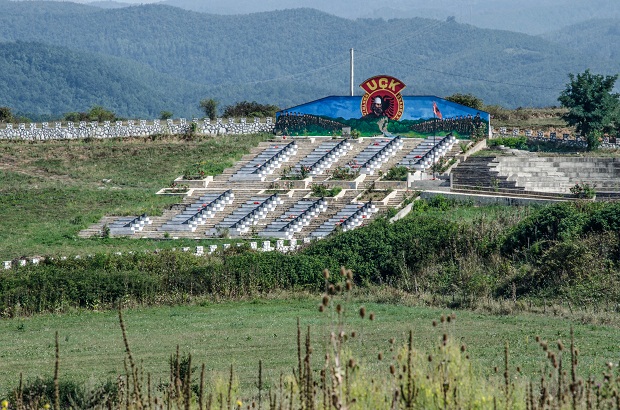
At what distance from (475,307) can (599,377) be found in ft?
36.5

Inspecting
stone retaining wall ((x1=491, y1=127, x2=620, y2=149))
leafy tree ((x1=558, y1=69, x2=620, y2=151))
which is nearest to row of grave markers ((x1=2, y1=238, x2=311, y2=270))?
stone retaining wall ((x1=491, y1=127, x2=620, y2=149))

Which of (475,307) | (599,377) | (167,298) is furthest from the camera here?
(167,298)

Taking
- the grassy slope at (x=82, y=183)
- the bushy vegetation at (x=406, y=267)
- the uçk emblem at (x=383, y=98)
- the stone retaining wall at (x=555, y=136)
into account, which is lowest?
the bushy vegetation at (x=406, y=267)

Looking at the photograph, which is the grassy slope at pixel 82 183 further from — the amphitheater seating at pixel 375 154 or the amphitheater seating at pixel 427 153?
the amphitheater seating at pixel 427 153

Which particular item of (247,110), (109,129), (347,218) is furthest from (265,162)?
(247,110)

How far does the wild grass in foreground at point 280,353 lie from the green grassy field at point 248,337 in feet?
0.10

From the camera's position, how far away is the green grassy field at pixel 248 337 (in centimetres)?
2441

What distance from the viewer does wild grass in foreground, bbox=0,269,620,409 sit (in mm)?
14047

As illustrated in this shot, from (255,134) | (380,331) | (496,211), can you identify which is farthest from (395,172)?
(380,331)

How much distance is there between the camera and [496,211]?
46000 mm

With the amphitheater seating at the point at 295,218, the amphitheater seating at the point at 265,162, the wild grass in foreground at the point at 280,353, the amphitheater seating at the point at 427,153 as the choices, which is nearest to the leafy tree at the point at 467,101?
the amphitheater seating at the point at 427,153

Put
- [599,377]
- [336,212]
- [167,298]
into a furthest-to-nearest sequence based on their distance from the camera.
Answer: [336,212], [167,298], [599,377]

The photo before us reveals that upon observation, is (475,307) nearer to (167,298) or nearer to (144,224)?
(167,298)

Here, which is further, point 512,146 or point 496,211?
point 512,146
